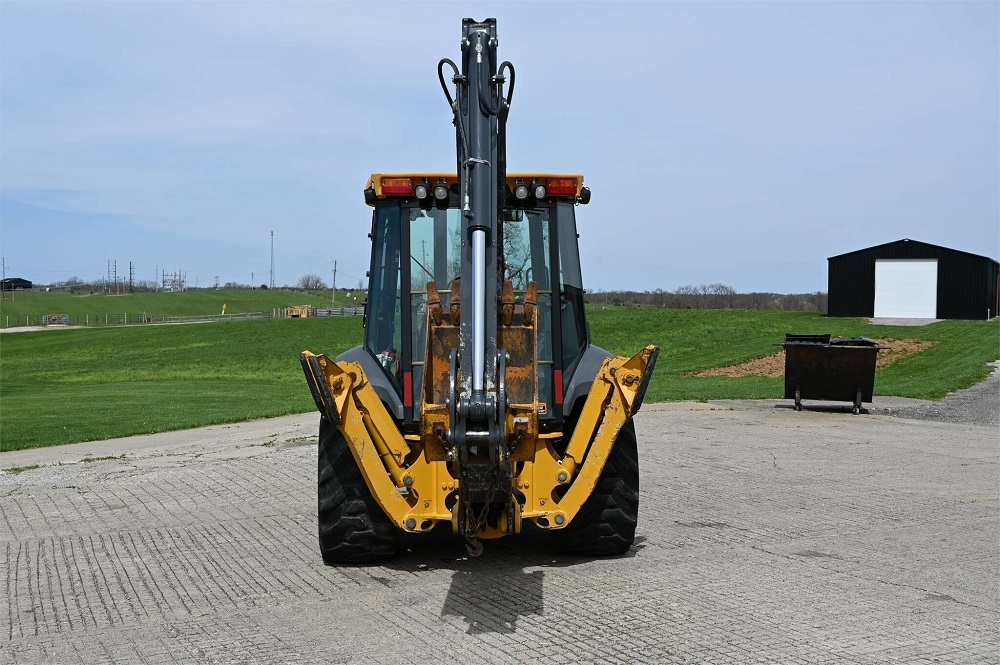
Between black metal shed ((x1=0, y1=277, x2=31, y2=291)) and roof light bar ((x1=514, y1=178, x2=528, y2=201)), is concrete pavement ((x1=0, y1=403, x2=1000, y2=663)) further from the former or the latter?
black metal shed ((x1=0, y1=277, x2=31, y2=291))

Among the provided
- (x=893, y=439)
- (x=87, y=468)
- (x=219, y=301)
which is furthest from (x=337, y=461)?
(x=219, y=301)

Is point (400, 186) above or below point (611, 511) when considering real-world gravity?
above

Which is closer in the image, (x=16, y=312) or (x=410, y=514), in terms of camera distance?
(x=410, y=514)

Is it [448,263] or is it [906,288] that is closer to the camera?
[448,263]

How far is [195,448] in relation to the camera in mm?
14883

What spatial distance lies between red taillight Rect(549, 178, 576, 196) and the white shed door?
4696cm

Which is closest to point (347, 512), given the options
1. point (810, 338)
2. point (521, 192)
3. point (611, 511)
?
point (611, 511)

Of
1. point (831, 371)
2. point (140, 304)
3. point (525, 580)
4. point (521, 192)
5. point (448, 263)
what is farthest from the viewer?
point (140, 304)

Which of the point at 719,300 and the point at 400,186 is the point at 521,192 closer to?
the point at 400,186

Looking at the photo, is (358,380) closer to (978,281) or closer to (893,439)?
(893,439)

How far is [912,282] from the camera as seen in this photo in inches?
1969

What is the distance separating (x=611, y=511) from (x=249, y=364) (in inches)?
1419

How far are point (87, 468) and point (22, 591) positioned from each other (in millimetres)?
6457

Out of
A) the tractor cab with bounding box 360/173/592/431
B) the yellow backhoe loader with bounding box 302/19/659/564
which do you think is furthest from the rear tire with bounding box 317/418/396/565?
the tractor cab with bounding box 360/173/592/431
